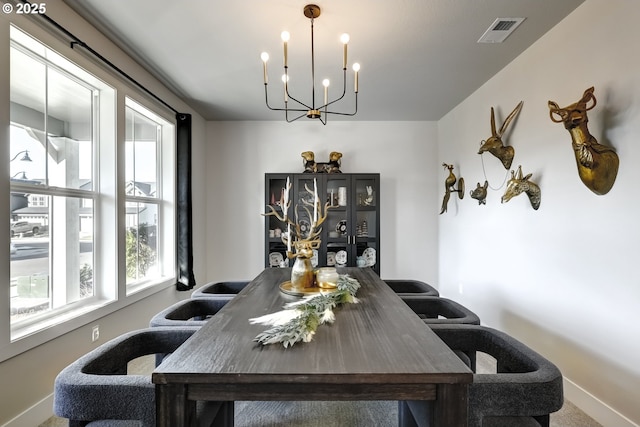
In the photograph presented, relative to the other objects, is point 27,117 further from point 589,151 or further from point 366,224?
point 366,224

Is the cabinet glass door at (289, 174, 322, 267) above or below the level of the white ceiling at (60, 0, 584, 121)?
below

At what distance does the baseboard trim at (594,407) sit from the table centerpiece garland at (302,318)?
66.4 inches

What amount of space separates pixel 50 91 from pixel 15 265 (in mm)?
1211

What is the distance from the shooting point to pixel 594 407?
196 cm

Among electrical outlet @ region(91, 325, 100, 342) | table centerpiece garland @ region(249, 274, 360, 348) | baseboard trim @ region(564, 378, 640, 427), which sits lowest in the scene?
baseboard trim @ region(564, 378, 640, 427)

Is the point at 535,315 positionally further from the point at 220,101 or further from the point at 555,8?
the point at 220,101

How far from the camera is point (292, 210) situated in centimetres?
425

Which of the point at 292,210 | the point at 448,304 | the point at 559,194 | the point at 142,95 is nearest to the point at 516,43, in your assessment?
the point at 559,194

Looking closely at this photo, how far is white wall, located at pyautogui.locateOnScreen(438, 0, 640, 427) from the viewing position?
1763mm

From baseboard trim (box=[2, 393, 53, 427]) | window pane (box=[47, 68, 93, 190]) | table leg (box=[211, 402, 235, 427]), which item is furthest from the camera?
window pane (box=[47, 68, 93, 190])

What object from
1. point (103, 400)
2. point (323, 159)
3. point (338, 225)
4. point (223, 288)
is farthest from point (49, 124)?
point (338, 225)

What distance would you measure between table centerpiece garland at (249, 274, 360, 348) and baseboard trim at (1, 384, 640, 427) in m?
1.59

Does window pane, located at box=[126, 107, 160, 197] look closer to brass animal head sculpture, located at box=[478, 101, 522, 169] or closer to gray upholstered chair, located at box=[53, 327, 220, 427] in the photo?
gray upholstered chair, located at box=[53, 327, 220, 427]

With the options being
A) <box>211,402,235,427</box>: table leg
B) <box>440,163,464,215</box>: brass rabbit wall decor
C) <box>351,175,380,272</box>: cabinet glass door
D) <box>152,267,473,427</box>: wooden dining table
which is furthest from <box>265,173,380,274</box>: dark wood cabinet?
<box>152,267,473,427</box>: wooden dining table
